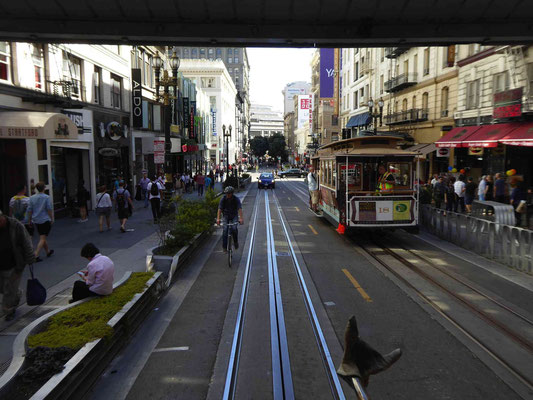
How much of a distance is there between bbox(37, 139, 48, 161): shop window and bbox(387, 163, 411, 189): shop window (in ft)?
45.5

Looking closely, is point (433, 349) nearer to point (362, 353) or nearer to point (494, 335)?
point (494, 335)

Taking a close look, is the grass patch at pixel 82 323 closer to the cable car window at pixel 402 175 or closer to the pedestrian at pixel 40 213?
the pedestrian at pixel 40 213

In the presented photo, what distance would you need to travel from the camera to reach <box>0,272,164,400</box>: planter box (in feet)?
13.5

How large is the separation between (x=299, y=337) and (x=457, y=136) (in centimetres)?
2281

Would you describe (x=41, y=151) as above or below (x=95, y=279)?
above

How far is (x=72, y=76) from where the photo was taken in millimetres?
20328

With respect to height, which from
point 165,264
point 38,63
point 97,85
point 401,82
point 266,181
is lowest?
point 165,264

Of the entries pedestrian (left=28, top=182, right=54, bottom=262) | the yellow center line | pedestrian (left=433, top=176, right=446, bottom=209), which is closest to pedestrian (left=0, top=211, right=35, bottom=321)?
pedestrian (left=28, top=182, right=54, bottom=262)

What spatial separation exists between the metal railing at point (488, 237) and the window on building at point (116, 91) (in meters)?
19.6

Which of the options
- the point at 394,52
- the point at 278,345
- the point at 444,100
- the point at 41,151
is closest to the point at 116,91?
the point at 41,151

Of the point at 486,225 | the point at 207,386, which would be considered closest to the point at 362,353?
the point at 207,386

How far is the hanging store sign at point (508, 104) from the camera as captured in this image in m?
20.2

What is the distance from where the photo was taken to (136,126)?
93.2ft

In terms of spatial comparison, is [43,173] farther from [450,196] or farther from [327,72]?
[327,72]
